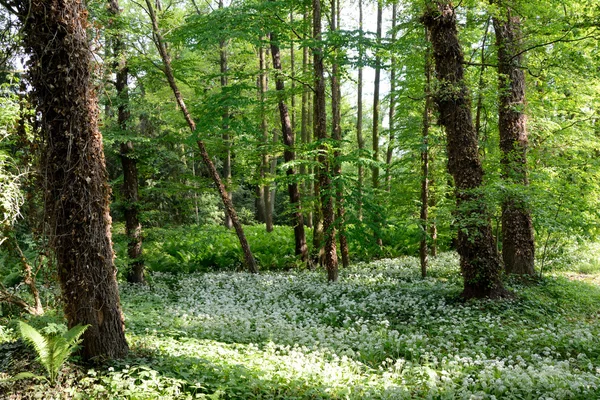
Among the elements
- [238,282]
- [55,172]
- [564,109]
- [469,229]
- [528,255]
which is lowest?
[238,282]

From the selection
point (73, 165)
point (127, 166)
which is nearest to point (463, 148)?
point (73, 165)

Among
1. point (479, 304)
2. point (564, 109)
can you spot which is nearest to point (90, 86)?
point (479, 304)

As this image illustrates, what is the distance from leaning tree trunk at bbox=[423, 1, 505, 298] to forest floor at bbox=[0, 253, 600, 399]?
→ 2.07 ft

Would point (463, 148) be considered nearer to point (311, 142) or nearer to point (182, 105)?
point (311, 142)

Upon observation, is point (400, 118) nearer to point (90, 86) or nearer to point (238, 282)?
point (238, 282)

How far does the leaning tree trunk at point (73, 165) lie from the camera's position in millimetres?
4945

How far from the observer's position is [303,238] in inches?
589

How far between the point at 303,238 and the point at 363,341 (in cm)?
824

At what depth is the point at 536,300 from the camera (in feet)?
29.7

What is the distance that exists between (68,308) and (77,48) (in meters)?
3.17

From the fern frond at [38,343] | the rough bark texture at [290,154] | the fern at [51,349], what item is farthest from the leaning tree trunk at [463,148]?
the fern frond at [38,343]

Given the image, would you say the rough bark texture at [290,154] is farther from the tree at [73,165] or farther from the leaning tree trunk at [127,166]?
the tree at [73,165]

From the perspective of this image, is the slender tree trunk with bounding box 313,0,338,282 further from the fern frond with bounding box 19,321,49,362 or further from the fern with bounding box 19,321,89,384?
the fern frond with bounding box 19,321,49,362

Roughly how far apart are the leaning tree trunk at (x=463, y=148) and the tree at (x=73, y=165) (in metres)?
6.66
